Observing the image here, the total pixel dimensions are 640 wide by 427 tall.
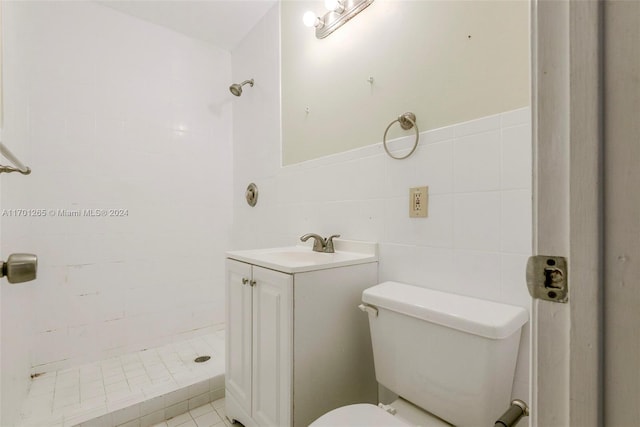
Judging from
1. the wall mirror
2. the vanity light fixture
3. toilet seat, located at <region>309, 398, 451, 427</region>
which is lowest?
toilet seat, located at <region>309, 398, 451, 427</region>

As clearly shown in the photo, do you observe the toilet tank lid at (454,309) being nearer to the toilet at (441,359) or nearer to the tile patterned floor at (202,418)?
the toilet at (441,359)

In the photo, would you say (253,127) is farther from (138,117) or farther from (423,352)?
(423,352)

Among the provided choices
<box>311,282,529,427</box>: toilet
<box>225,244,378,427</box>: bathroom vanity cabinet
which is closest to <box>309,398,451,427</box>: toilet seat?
<box>311,282,529,427</box>: toilet

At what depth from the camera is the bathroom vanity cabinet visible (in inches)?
40.8

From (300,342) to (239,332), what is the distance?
0.42m

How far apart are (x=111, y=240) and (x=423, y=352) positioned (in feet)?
6.58

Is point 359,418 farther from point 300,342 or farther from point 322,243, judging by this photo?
point 322,243

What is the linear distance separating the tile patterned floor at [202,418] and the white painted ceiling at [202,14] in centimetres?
239

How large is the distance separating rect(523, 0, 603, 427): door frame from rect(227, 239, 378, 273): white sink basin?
2.57ft

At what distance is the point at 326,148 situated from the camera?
156 cm

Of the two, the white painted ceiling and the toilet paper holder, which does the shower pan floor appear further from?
the white painted ceiling

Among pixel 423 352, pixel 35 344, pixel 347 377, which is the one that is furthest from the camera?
pixel 35 344

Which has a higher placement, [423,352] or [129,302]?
[423,352]

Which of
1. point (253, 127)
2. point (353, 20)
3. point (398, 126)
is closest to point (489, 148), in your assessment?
point (398, 126)
